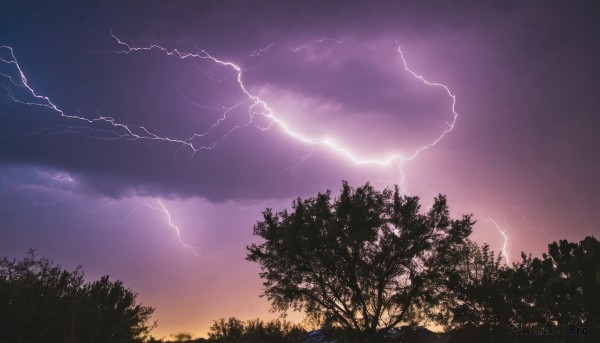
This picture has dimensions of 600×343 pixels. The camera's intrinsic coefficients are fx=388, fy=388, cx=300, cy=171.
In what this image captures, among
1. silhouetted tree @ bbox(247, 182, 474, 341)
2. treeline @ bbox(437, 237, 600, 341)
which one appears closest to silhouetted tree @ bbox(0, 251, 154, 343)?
silhouetted tree @ bbox(247, 182, 474, 341)

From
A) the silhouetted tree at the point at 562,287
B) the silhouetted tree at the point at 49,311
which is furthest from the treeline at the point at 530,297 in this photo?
the silhouetted tree at the point at 49,311

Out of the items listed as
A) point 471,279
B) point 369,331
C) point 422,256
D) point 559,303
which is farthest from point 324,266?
point 559,303

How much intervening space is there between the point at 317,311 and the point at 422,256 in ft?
25.6

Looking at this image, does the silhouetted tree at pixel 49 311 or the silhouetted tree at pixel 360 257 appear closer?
the silhouetted tree at pixel 49 311

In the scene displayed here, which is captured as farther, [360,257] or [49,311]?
[360,257]

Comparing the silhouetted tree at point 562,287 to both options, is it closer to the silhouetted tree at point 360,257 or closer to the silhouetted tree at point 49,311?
the silhouetted tree at point 360,257

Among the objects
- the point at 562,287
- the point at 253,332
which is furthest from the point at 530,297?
the point at 253,332

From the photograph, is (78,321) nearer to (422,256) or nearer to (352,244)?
(352,244)

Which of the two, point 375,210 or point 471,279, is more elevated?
point 375,210

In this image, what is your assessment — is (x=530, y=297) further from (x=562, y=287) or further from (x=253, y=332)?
(x=253, y=332)

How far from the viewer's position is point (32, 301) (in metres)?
15.6

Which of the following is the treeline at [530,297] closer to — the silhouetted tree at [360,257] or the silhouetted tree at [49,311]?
the silhouetted tree at [360,257]

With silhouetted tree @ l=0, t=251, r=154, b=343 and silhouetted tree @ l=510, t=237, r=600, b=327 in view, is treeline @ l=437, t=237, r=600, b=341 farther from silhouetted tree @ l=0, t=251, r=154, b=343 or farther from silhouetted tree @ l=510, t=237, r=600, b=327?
silhouetted tree @ l=0, t=251, r=154, b=343

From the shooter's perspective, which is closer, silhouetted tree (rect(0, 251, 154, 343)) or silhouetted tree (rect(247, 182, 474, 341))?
silhouetted tree (rect(0, 251, 154, 343))
